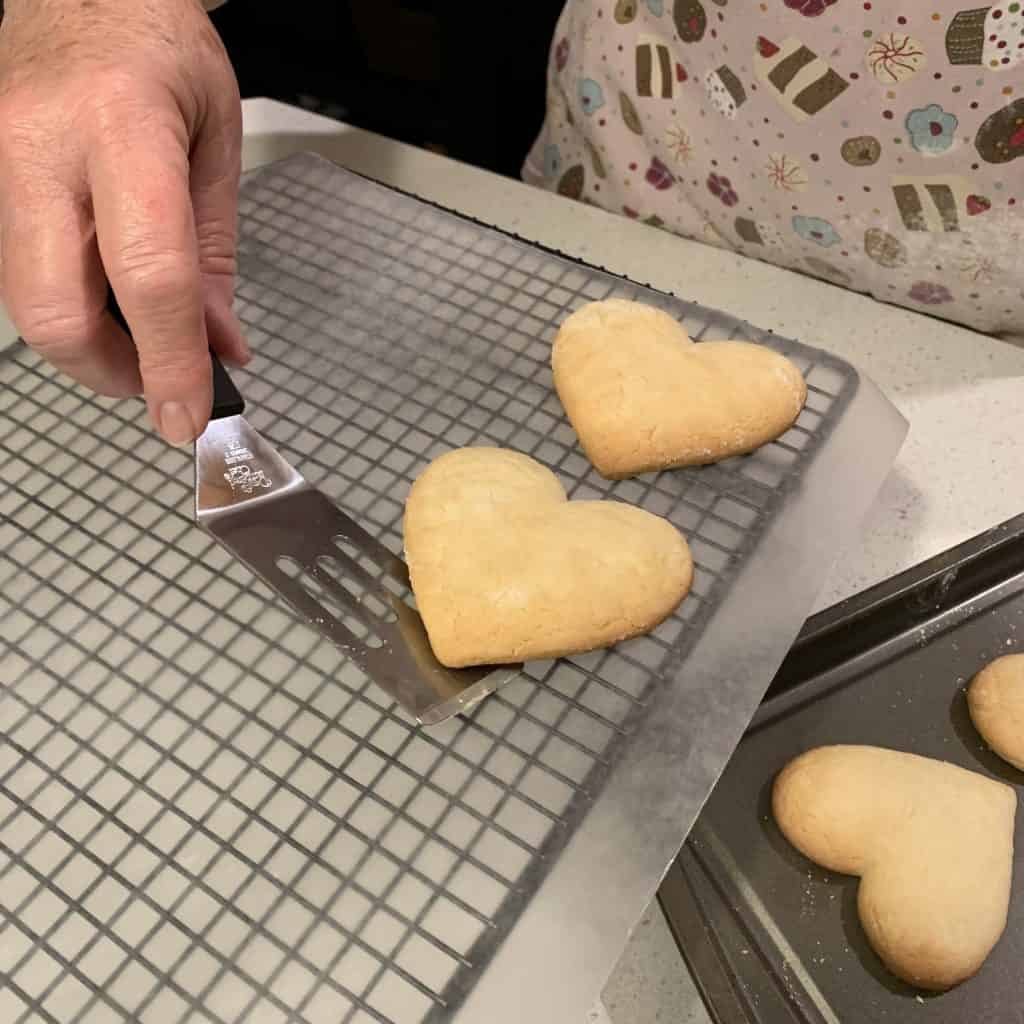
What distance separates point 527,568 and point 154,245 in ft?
0.77

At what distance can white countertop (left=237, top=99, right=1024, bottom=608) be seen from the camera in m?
0.63

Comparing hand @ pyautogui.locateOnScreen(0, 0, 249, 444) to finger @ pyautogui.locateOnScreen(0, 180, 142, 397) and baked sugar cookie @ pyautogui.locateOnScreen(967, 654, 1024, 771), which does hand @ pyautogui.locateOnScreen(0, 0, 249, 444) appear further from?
baked sugar cookie @ pyautogui.locateOnScreen(967, 654, 1024, 771)

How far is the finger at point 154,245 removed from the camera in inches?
17.2

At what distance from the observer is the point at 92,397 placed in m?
0.63

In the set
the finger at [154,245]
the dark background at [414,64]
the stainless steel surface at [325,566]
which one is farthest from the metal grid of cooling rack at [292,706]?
the dark background at [414,64]

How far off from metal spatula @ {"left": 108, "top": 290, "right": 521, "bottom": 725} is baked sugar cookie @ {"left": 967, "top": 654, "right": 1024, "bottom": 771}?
0.25m

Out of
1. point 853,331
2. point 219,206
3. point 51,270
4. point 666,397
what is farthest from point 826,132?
point 51,270

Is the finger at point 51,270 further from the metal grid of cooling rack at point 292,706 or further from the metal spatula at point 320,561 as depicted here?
the metal grid of cooling rack at point 292,706

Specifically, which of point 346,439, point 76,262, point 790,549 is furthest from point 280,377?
point 790,549

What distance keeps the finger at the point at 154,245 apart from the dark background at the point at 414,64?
700mm

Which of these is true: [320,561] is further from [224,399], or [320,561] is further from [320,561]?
[224,399]

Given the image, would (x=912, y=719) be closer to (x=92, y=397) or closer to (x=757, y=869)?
(x=757, y=869)

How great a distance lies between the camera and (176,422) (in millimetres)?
485

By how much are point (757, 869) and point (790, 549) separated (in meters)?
0.18
